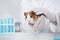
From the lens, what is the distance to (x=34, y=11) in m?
1.21

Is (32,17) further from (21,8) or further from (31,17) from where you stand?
(21,8)

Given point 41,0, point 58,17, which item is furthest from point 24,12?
point 58,17

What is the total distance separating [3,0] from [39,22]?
427mm

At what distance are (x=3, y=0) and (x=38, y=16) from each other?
0.39 metres

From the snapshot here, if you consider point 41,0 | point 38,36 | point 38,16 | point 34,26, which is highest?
point 41,0

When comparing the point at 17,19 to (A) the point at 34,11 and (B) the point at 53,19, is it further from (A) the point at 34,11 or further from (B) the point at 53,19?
(B) the point at 53,19

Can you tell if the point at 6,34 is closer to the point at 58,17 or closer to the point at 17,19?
the point at 17,19

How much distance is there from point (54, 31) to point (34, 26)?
208 mm

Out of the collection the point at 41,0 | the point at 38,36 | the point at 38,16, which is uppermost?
the point at 41,0

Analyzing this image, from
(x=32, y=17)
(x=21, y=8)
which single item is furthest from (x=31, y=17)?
(x=21, y=8)

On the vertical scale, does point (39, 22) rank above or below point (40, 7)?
below

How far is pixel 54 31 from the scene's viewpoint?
1199 millimetres

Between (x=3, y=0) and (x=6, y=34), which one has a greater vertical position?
(x=3, y=0)

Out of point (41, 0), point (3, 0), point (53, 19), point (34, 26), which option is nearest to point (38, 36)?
point (34, 26)
